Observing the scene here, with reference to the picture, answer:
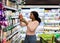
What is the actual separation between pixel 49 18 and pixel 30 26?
2.69 metres

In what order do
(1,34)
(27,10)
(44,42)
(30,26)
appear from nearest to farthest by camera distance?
(1,34)
(30,26)
(44,42)
(27,10)

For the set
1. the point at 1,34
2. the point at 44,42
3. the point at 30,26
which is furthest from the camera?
the point at 44,42

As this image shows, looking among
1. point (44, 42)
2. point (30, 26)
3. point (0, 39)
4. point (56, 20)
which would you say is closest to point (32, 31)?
point (30, 26)

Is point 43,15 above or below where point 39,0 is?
below

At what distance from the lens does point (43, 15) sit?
792 cm

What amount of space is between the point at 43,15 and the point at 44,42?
Result: 223cm

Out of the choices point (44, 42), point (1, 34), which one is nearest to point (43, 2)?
point (44, 42)

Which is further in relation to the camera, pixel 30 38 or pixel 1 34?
pixel 30 38

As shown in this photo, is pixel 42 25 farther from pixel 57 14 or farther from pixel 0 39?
pixel 0 39

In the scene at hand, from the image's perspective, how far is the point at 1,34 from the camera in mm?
3400

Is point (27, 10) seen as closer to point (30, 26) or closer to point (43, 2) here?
point (43, 2)

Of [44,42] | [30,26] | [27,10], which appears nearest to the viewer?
[30,26]

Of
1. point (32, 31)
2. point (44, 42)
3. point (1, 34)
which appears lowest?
point (44, 42)

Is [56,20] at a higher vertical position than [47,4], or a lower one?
lower
